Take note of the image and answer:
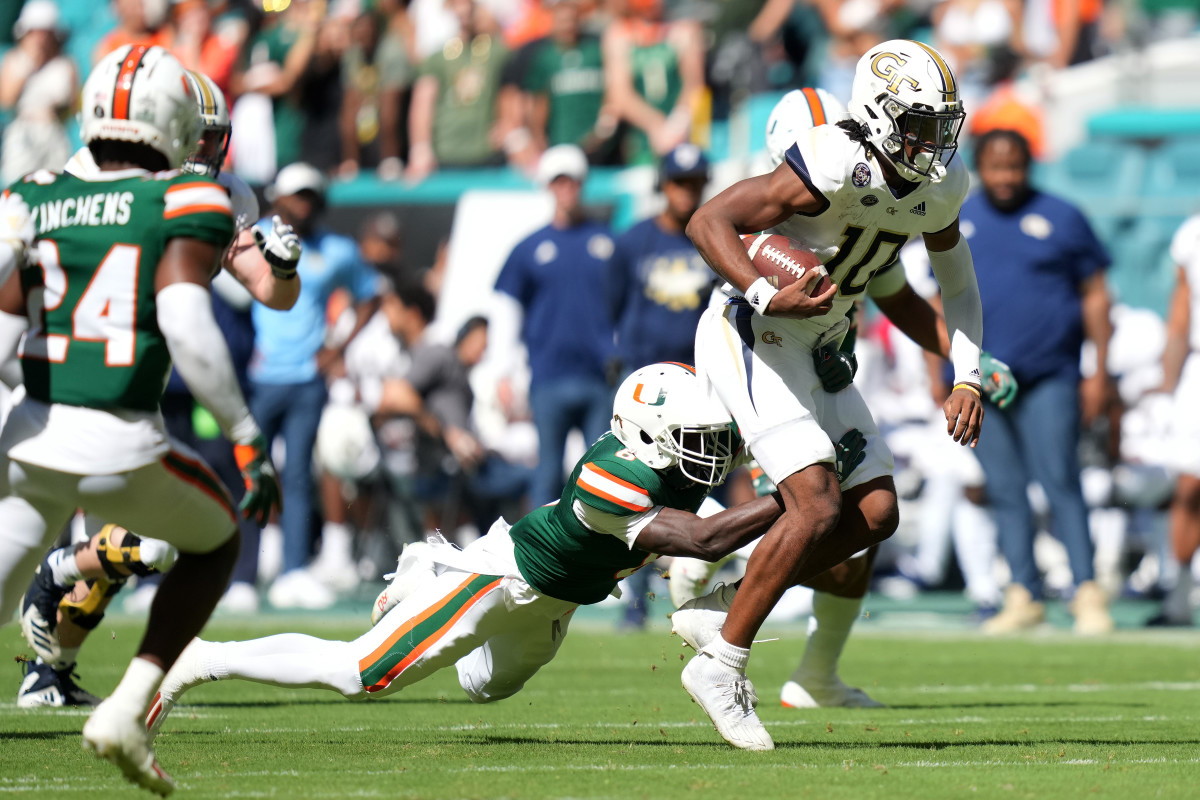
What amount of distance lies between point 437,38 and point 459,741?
1223 centimetres

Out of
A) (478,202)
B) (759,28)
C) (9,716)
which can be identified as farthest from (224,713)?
(759,28)

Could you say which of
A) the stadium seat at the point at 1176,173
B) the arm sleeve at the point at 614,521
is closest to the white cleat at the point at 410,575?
the arm sleeve at the point at 614,521

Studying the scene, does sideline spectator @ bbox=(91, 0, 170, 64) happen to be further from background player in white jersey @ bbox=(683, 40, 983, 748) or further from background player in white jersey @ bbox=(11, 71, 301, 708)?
background player in white jersey @ bbox=(683, 40, 983, 748)

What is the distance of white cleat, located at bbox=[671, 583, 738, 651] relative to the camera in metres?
5.24

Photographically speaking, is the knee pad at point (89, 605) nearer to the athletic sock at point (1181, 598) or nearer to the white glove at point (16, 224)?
the white glove at point (16, 224)

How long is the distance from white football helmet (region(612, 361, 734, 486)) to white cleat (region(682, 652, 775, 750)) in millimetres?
572

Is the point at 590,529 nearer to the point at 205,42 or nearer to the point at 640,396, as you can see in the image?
the point at 640,396

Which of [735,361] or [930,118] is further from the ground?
[930,118]

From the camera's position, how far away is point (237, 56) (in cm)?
1603

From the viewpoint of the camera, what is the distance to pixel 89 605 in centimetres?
620

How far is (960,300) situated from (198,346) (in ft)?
9.00

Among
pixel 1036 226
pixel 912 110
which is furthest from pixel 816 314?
pixel 1036 226

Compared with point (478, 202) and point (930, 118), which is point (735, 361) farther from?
point (478, 202)

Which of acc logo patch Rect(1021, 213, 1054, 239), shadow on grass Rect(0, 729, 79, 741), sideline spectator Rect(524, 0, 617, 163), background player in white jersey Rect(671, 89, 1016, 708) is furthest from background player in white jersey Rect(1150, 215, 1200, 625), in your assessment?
shadow on grass Rect(0, 729, 79, 741)
